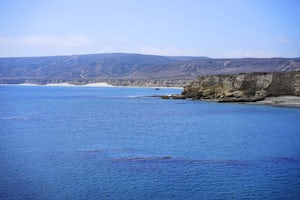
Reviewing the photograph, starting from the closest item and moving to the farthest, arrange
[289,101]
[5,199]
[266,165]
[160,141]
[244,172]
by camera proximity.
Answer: [5,199] → [244,172] → [266,165] → [160,141] → [289,101]

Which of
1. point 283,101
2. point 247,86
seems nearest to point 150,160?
point 283,101

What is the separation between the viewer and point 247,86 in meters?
61.7

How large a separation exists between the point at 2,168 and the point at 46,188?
4.13 metres

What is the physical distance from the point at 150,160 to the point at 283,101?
38980mm

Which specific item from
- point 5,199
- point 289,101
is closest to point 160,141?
point 5,199

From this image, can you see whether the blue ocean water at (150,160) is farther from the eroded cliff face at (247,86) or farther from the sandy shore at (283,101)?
the eroded cliff face at (247,86)

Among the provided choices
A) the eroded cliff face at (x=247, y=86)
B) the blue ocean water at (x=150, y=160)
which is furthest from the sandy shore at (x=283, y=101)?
the blue ocean water at (x=150, y=160)

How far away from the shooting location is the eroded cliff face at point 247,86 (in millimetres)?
57603

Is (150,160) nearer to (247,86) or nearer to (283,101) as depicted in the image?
(283,101)

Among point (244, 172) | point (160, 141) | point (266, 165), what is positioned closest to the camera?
point (244, 172)

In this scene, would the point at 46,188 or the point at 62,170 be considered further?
the point at 62,170

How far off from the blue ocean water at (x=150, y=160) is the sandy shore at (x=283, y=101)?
1797 cm

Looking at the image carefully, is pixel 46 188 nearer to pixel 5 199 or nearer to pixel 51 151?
pixel 5 199

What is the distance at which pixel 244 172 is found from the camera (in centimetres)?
1858
